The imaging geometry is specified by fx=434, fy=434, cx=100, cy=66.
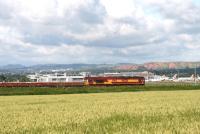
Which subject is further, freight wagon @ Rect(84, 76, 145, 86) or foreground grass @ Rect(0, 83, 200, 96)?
freight wagon @ Rect(84, 76, 145, 86)

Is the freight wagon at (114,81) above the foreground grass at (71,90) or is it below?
above

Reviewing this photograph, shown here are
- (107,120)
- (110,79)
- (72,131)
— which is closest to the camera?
(72,131)

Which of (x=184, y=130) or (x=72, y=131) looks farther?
(x=72, y=131)

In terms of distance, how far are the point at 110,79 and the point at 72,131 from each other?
14810 centimetres

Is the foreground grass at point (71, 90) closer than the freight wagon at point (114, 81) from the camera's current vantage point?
Yes

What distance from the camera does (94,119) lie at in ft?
69.4

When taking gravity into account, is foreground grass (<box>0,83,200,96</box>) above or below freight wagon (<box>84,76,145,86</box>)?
below

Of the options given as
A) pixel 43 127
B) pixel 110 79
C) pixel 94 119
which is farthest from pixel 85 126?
pixel 110 79

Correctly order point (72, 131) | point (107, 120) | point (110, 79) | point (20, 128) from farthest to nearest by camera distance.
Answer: point (110, 79) < point (107, 120) < point (20, 128) < point (72, 131)

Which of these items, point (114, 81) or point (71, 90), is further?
point (114, 81)

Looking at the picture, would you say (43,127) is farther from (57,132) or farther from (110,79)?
(110,79)

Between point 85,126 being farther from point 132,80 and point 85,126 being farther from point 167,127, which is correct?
point 132,80

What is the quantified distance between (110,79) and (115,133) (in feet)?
490

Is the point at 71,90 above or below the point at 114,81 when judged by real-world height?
below
